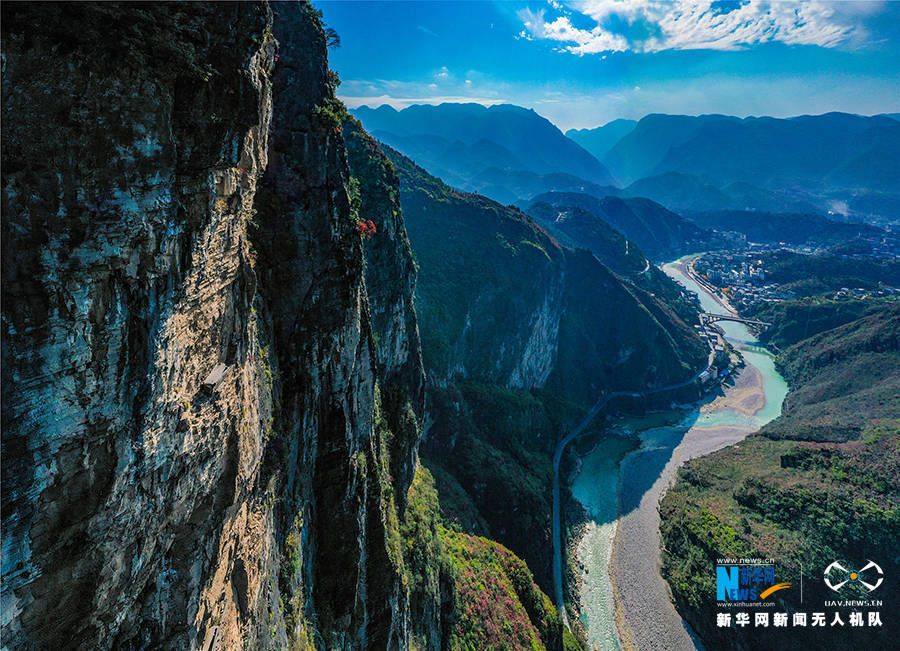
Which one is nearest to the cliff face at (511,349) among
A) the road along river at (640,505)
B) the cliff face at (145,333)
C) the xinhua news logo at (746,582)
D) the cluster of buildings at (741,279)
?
the road along river at (640,505)

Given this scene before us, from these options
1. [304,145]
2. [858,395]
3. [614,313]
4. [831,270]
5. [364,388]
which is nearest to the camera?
[304,145]

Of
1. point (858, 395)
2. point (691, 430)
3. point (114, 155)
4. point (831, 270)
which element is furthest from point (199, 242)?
point (831, 270)

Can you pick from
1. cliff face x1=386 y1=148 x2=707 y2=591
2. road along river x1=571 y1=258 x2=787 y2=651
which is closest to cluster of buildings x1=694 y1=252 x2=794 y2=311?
road along river x1=571 y1=258 x2=787 y2=651

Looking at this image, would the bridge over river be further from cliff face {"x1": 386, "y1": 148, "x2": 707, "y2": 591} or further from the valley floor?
the valley floor

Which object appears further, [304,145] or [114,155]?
[304,145]

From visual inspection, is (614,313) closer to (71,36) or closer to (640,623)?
(640,623)

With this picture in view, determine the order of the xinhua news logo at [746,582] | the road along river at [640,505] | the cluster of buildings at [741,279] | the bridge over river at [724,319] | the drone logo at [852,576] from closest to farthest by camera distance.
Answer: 1. the drone logo at [852,576]
2. the xinhua news logo at [746,582]
3. the road along river at [640,505]
4. the bridge over river at [724,319]
5. the cluster of buildings at [741,279]

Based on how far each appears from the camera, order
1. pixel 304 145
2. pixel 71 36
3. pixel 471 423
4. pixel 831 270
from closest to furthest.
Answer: pixel 71 36 → pixel 304 145 → pixel 471 423 → pixel 831 270

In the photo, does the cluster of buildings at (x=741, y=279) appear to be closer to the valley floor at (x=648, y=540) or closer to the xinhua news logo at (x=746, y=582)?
the valley floor at (x=648, y=540)
